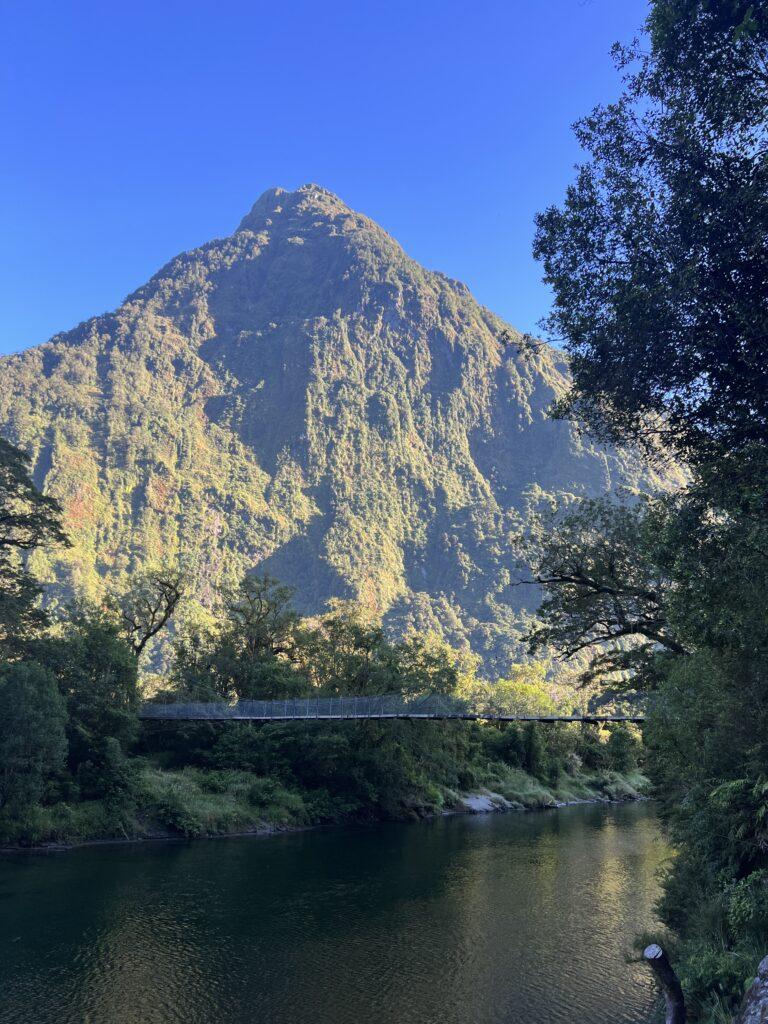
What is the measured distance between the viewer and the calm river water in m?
12.8

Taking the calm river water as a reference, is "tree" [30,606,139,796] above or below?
above

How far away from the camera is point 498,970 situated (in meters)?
14.6

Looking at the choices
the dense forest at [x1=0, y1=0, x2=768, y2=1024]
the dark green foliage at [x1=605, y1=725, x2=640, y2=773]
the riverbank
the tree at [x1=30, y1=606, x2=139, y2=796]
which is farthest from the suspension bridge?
the dark green foliage at [x1=605, y1=725, x2=640, y2=773]

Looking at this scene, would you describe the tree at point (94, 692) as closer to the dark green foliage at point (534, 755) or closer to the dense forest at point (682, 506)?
the dense forest at point (682, 506)

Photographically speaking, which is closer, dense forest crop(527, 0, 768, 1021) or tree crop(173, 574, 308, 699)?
dense forest crop(527, 0, 768, 1021)

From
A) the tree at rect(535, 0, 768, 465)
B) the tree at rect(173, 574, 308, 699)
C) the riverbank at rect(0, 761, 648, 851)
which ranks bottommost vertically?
the riverbank at rect(0, 761, 648, 851)

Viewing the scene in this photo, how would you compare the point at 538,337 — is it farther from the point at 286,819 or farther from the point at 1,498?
the point at 286,819

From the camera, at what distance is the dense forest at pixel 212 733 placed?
92.6 feet

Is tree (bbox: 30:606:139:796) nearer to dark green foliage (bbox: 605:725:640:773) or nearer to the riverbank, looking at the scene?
the riverbank

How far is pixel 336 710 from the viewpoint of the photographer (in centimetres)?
3469

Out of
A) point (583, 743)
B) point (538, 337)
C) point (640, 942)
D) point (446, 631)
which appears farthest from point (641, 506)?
point (446, 631)

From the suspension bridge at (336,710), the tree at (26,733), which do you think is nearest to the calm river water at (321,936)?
the tree at (26,733)

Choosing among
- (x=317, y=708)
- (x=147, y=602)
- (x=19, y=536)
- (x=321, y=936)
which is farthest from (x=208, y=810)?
(x=321, y=936)

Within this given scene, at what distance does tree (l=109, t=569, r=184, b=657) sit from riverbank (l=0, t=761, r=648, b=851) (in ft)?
29.1
